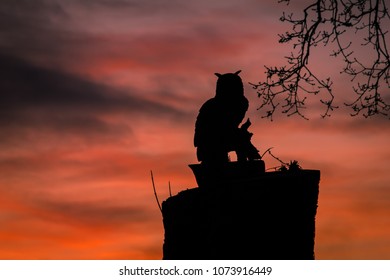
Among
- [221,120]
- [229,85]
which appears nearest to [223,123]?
[221,120]

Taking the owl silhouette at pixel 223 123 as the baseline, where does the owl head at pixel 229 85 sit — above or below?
above

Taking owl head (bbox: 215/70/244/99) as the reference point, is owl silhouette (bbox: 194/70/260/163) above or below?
below

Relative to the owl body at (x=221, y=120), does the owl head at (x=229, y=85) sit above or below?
above

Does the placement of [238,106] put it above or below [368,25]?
below

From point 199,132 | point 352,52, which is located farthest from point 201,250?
point 352,52

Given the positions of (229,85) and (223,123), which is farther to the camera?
(223,123)

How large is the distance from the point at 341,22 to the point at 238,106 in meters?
1.60

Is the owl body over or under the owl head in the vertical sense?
under

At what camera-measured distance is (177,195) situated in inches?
422

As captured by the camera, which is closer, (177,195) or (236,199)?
(236,199)

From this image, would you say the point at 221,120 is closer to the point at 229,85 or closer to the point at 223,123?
the point at 223,123

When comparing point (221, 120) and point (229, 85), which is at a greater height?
point (229, 85)
